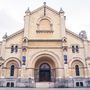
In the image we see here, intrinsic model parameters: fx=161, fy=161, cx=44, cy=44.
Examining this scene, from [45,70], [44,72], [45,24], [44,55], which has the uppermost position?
[45,24]

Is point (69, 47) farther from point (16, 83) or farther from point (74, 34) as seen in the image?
point (16, 83)

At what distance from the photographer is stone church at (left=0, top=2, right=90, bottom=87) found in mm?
28766

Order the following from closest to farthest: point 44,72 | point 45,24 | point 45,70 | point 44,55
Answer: point 44,55 < point 44,72 < point 45,70 < point 45,24

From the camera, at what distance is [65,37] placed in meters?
30.7

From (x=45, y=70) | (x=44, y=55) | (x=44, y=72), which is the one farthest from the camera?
(x=45, y=70)

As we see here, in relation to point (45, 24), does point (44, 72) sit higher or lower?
lower

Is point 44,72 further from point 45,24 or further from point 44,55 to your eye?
point 45,24

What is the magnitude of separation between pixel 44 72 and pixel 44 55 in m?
3.48

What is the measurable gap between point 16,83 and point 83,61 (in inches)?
505

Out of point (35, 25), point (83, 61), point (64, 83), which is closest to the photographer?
A: point (64, 83)

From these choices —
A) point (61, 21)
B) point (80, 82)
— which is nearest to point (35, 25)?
point (61, 21)

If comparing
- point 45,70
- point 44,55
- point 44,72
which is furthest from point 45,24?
point 44,72

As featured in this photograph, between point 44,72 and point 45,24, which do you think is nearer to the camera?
point 44,72

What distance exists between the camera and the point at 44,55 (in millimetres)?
30328
